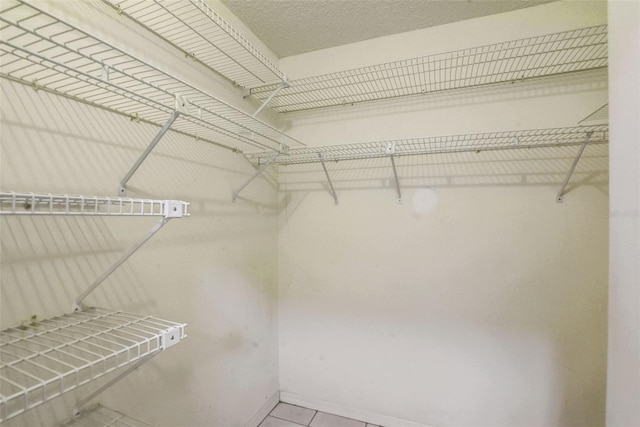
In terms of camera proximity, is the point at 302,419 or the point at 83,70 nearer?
the point at 83,70

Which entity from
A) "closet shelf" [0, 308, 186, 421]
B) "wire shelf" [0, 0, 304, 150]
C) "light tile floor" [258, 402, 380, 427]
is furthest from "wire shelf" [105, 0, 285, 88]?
"light tile floor" [258, 402, 380, 427]

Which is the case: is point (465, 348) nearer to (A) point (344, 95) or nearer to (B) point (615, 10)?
(B) point (615, 10)

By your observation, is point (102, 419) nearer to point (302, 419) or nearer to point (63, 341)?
point (63, 341)

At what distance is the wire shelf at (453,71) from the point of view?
1.27m

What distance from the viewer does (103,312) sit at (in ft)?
2.69

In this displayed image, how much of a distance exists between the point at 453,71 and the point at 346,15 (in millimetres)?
629

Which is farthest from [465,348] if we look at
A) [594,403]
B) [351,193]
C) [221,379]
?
[221,379]

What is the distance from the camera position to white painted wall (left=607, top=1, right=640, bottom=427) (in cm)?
68

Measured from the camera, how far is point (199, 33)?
1.11 metres

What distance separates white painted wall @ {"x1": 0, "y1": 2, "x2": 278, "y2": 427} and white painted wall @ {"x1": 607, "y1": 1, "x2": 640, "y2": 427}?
4.53 feet

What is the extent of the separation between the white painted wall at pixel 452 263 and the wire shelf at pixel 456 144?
75 millimetres

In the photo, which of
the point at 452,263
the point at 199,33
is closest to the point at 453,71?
the point at 452,263

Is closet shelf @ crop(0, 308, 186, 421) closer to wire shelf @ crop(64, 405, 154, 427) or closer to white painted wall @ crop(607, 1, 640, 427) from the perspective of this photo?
wire shelf @ crop(64, 405, 154, 427)

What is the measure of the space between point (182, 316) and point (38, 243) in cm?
55
